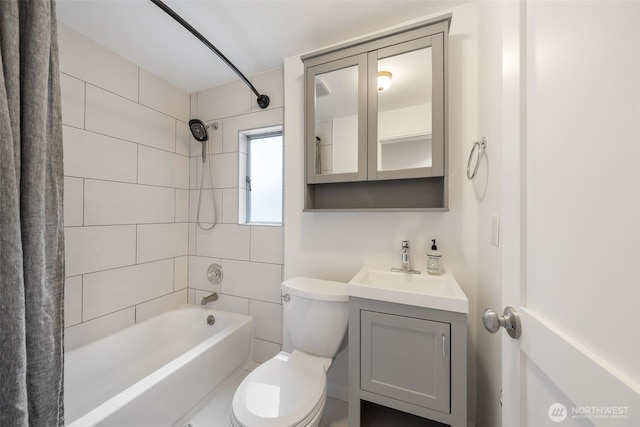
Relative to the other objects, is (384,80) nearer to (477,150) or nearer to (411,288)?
(477,150)

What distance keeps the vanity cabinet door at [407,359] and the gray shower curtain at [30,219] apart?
1.02 metres

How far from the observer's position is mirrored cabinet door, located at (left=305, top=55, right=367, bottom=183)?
1.38 meters

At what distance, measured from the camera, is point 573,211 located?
416 millimetres

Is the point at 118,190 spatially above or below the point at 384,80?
below

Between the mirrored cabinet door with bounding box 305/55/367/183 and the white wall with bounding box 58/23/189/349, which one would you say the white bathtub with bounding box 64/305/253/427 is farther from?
the mirrored cabinet door with bounding box 305/55/367/183

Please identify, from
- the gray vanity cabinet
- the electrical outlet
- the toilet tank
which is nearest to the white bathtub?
the toilet tank

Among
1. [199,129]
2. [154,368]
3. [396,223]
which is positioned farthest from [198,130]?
[154,368]

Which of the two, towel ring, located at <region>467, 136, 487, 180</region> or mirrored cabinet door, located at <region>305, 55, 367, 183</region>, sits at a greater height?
mirrored cabinet door, located at <region>305, 55, 367, 183</region>

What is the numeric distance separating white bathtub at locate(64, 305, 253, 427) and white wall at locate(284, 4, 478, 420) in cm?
68

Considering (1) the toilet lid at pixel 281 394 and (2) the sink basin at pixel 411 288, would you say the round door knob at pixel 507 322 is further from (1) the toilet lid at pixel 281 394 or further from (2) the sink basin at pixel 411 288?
(1) the toilet lid at pixel 281 394

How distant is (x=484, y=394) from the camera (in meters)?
1.13

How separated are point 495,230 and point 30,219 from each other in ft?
4.86

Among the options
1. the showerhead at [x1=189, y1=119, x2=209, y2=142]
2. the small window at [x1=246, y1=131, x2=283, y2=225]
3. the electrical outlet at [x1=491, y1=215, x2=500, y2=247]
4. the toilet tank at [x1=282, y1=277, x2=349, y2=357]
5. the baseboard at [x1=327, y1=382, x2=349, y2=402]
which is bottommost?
the baseboard at [x1=327, y1=382, x2=349, y2=402]

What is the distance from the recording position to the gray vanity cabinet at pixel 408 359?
94 cm
